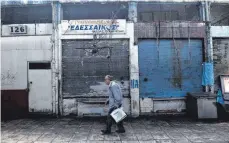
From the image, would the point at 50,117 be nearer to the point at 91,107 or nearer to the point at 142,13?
the point at 91,107

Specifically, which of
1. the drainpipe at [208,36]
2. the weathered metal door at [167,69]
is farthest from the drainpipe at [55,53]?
the drainpipe at [208,36]

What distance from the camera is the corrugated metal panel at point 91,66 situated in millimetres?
11734

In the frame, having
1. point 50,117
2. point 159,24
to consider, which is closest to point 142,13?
point 159,24

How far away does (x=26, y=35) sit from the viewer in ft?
39.1

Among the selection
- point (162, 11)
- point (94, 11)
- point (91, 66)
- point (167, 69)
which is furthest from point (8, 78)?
point (162, 11)

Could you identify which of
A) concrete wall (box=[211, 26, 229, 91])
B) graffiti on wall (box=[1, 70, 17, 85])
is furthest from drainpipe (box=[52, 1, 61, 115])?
concrete wall (box=[211, 26, 229, 91])

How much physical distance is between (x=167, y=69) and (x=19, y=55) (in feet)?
24.3

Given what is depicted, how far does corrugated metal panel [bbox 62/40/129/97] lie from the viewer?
38.5 feet

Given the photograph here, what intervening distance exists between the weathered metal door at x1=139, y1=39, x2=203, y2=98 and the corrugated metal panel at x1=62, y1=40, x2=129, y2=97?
0.95 m

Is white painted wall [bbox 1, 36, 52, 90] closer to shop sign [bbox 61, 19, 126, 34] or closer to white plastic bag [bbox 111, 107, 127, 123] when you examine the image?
shop sign [bbox 61, 19, 126, 34]

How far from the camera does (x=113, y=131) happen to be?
330 inches

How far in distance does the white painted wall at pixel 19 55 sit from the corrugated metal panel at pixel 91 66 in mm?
1048

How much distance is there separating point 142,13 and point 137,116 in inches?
216

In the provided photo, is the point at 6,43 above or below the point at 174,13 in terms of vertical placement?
below
